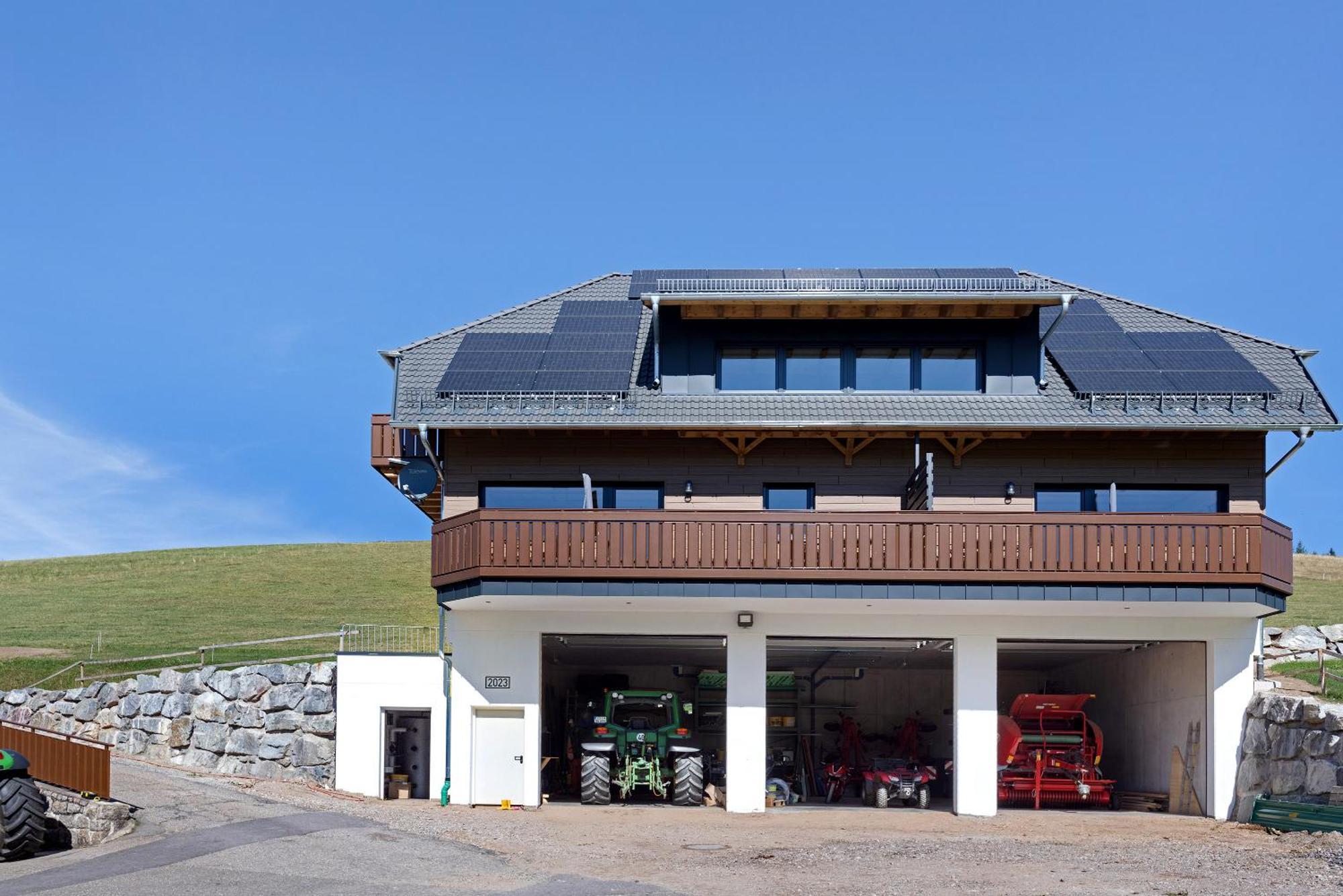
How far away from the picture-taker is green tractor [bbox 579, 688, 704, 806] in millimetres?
27375

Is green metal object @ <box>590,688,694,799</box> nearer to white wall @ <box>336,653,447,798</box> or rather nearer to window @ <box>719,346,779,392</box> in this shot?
white wall @ <box>336,653,447,798</box>

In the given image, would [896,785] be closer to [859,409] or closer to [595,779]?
[595,779]

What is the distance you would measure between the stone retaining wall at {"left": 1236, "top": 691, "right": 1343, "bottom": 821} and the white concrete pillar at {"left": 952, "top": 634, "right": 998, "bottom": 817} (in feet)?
14.9

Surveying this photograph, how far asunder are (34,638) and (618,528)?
24.4 metres

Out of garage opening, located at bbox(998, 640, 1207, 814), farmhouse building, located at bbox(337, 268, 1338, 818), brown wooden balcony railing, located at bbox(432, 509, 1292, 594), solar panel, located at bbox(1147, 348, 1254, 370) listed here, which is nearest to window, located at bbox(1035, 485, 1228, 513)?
farmhouse building, located at bbox(337, 268, 1338, 818)

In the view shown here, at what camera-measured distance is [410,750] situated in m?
29.9

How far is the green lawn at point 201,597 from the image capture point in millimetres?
41469

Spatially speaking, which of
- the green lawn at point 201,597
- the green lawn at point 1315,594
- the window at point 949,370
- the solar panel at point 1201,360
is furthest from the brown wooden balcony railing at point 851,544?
the green lawn at point 1315,594

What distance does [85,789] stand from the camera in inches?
909

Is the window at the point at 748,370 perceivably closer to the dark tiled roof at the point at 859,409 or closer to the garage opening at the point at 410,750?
the dark tiled roof at the point at 859,409

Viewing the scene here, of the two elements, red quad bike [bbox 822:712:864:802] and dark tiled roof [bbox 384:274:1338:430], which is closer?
dark tiled roof [bbox 384:274:1338:430]

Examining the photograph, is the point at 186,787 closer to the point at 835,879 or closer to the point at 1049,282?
the point at 835,879

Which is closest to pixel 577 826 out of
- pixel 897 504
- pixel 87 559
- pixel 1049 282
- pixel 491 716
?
pixel 491 716

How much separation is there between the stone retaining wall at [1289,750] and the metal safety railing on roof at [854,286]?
8888 mm
